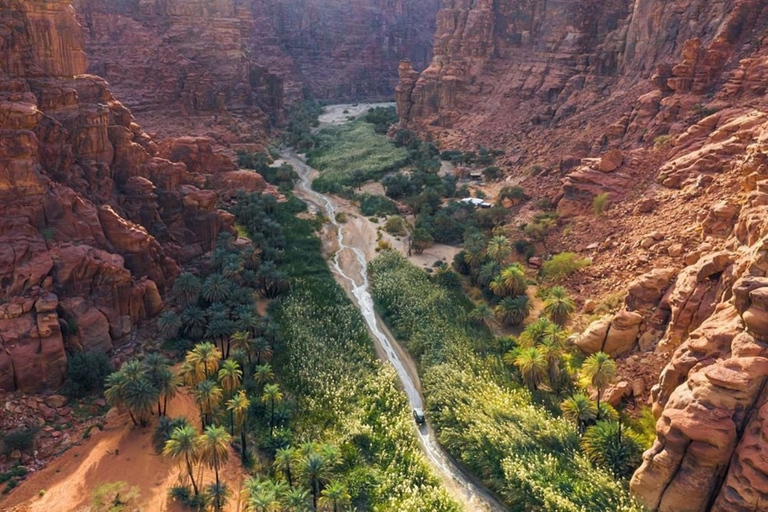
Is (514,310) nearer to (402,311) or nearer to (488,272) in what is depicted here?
(488,272)

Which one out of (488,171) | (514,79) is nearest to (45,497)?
(488,171)

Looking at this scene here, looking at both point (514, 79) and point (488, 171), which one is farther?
point (514, 79)

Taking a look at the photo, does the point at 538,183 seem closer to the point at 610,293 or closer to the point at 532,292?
the point at 532,292

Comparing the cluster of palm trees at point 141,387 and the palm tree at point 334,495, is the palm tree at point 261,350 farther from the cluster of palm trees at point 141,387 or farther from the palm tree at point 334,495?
the palm tree at point 334,495

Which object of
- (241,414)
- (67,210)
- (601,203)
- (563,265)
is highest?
(67,210)

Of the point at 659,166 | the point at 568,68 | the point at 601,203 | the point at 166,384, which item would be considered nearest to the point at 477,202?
the point at 601,203

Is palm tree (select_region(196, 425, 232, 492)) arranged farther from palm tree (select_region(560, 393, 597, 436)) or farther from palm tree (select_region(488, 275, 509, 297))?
palm tree (select_region(488, 275, 509, 297))
